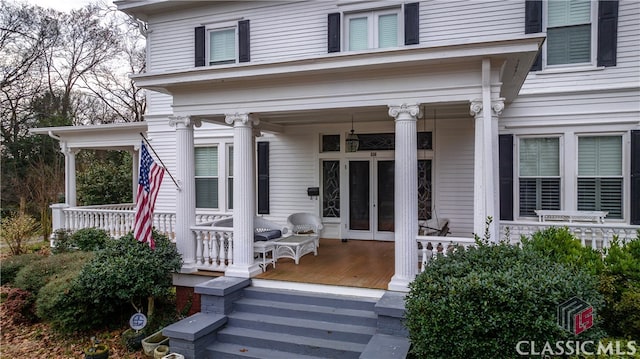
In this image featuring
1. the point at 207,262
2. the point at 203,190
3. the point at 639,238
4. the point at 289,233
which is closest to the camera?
the point at 639,238

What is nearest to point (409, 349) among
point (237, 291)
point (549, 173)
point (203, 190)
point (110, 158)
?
point (237, 291)

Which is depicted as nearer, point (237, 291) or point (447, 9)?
point (237, 291)

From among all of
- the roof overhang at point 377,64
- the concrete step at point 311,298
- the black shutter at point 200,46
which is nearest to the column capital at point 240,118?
the roof overhang at point 377,64

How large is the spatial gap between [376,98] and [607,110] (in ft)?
16.6

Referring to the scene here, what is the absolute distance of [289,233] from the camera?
8227mm

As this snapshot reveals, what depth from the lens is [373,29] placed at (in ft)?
29.0

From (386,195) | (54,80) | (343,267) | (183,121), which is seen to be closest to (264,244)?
(343,267)

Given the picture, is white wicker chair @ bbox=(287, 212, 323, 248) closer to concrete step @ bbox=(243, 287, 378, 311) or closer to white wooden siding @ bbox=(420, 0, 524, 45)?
concrete step @ bbox=(243, 287, 378, 311)

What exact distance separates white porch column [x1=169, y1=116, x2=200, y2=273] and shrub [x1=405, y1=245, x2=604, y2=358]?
4.34m

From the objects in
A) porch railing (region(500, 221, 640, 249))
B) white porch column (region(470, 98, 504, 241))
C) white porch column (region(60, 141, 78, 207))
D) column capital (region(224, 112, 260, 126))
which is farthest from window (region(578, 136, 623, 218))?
white porch column (region(60, 141, 78, 207))

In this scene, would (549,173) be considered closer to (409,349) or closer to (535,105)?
(535,105)

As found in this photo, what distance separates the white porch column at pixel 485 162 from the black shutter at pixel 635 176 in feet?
12.3

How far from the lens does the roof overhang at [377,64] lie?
4.83 metres

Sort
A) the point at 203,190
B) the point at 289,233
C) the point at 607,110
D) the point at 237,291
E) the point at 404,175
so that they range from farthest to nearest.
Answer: the point at 203,190
the point at 289,233
the point at 607,110
the point at 237,291
the point at 404,175
